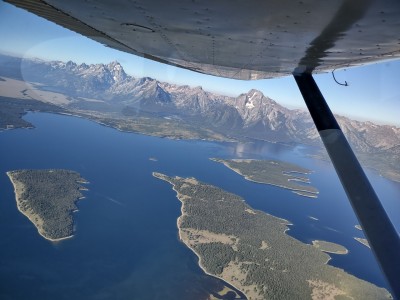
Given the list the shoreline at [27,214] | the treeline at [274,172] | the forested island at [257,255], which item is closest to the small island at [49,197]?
the shoreline at [27,214]

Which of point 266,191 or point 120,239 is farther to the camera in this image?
point 266,191

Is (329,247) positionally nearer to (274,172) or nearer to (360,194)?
(274,172)

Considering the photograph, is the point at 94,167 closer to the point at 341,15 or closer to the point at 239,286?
the point at 239,286

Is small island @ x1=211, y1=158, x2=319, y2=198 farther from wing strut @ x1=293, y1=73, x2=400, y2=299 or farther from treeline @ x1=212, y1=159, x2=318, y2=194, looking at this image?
wing strut @ x1=293, y1=73, x2=400, y2=299

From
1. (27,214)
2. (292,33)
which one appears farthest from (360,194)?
(27,214)

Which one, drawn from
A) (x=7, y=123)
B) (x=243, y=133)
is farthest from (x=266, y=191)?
(x=243, y=133)

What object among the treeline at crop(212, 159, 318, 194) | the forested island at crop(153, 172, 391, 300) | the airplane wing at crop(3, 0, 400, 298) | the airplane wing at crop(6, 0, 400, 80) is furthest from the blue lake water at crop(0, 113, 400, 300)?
the airplane wing at crop(6, 0, 400, 80)

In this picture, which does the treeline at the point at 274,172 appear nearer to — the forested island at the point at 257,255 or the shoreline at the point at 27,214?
the forested island at the point at 257,255
